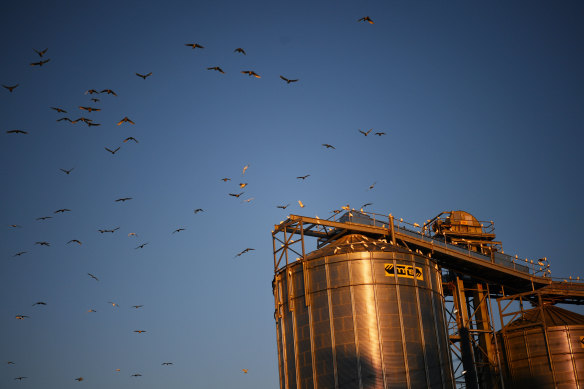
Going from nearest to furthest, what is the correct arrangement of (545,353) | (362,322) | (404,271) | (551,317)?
(362,322), (404,271), (545,353), (551,317)

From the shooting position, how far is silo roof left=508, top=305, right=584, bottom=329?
56531 millimetres

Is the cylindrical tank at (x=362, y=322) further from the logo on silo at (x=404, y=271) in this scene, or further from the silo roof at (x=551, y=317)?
the silo roof at (x=551, y=317)

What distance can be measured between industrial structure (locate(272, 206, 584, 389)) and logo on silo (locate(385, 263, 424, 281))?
0.23 feet

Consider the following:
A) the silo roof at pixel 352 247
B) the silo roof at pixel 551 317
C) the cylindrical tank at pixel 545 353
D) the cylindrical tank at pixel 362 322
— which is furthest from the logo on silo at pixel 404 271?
the silo roof at pixel 551 317

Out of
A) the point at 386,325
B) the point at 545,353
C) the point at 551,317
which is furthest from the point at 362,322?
the point at 551,317

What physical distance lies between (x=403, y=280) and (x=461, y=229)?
21960mm

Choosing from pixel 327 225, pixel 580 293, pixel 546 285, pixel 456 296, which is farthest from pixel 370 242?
pixel 580 293

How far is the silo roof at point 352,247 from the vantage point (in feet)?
144

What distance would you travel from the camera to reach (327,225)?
152 ft

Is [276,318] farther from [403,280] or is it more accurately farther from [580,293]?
[580,293]

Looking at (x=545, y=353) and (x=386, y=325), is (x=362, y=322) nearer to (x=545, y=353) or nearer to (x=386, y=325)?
(x=386, y=325)

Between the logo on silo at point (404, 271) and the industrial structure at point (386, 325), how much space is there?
0.23ft

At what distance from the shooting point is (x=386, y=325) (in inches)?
1609

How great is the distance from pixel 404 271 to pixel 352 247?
386cm
